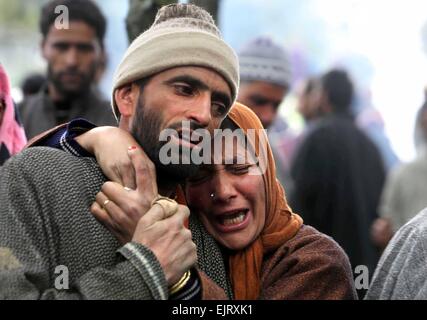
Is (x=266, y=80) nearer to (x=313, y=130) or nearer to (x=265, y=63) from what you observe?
(x=265, y=63)

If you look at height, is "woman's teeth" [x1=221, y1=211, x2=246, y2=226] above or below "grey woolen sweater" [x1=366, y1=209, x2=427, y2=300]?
above

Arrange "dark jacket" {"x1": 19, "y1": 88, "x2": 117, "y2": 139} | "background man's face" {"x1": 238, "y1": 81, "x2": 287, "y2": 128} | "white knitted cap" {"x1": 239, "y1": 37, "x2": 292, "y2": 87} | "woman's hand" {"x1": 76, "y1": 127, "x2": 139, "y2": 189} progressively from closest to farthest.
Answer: "woman's hand" {"x1": 76, "y1": 127, "x2": 139, "y2": 189}
"dark jacket" {"x1": 19, "y1": 88, "x2": 117, "y2": 139}
"background man's face" {"x1": 238, "y1": 81, "x2": 287, "y2": 128}
"white knitted cap" {"x1": 239, "y1": 37, "x2": 292, "y2": 87}

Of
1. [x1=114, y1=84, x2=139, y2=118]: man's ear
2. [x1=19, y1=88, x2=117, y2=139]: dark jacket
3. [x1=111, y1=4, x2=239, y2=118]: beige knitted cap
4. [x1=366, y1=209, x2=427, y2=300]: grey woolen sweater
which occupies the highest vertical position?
[x1=111, y1=4, x2=239, y2=118]: beige knitted cap

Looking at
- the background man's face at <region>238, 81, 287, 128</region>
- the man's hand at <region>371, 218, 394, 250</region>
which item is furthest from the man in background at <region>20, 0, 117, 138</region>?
the man's hand at <region>371, 218, 394, 250</region>

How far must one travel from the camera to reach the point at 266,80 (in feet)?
21.2

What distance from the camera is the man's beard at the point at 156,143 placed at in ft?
11.3

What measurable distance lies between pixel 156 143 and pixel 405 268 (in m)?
0.93

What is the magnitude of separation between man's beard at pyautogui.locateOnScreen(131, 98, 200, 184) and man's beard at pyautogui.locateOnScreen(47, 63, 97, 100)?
99.2 inches

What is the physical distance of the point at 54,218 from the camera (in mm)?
3250

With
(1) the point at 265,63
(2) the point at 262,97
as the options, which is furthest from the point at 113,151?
(1) the point at 265,63

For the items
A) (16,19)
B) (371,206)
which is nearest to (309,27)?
(16,19)

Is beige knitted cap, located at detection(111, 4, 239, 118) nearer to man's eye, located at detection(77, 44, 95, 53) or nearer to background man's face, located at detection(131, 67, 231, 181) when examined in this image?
background man's face, located at detection(131, 67, 231, 181)

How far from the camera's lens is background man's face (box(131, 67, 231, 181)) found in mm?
3451
